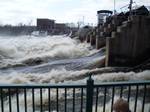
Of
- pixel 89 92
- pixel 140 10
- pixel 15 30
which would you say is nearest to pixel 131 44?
pixel 140 10

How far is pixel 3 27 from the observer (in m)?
108

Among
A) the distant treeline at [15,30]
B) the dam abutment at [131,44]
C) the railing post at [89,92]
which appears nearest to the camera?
the railing post at [89,92]

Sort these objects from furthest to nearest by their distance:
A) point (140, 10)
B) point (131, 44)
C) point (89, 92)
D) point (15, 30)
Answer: point (15, 30)
point (140, 10)
point (131, 44)
point (89, 92)

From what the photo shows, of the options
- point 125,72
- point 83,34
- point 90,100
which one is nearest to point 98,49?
point 125,72

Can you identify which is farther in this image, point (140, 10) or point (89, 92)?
point (140, 10)

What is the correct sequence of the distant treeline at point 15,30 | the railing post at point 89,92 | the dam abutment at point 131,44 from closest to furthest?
the railing post at point 89,92
the dam abutment at point 131,44
the distant treeline at point 15,30

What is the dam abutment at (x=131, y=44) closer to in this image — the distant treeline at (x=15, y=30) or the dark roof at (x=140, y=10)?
the dark roof at (x=140, y=10)

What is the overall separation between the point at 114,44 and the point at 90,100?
15.0m

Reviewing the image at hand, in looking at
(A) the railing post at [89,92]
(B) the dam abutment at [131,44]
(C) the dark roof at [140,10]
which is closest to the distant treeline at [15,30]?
(C) the dark roof at [140,10]

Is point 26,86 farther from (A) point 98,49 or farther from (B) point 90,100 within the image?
(A) point 98,49

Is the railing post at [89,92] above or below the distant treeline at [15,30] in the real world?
above

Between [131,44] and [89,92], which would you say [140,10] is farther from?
[89,92]

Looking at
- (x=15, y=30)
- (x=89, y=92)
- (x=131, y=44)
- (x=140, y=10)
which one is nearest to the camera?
(x=89, y=92)

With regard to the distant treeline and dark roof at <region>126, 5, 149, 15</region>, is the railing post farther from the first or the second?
the distant treeline
